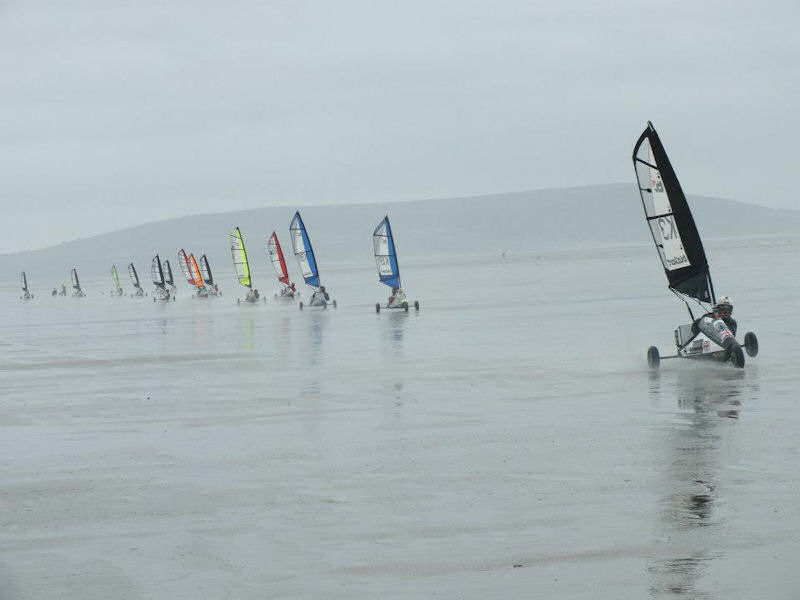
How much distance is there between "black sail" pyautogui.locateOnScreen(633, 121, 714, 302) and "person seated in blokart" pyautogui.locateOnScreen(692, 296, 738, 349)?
2.21m

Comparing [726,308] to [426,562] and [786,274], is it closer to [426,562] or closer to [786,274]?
[426,562]

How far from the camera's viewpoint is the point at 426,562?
9.91 meters

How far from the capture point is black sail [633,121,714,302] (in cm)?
2691

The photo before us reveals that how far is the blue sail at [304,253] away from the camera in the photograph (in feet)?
207

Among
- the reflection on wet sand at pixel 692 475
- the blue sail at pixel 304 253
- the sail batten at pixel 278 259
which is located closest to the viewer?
the reflection on wet sand at pixel 692 475

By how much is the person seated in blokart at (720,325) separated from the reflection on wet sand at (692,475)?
994 mm

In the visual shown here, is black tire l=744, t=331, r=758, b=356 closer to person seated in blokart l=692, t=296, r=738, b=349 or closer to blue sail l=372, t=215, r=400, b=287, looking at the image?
person seated in blokart l=692, t=296, r=738, b=349

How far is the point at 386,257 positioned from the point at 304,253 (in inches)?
545

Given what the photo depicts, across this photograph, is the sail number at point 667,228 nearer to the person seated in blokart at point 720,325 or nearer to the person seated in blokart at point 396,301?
the person seated in blokart at point 720,325

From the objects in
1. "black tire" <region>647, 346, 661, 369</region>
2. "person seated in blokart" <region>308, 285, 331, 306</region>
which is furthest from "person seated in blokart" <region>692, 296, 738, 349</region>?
"person seated in blokart" <region>308, 285, 331, 306</region>

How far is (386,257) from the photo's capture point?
53.3 m

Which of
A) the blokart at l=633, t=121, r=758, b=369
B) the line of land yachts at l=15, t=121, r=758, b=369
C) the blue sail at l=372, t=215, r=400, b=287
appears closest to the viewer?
the line of land yachts at l=15, t=121, r=758, b=369

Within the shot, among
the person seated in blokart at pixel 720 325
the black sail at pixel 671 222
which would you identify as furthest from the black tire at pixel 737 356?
the black sail at pixel 671 222

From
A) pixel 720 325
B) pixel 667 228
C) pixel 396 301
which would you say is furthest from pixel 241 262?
pixel 720 325
